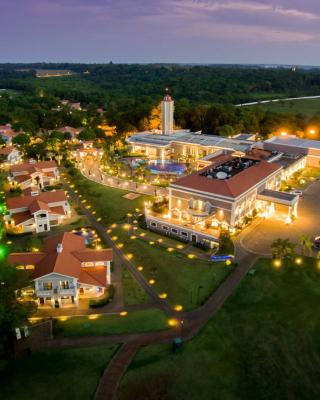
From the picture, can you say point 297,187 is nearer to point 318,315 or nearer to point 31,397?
point 318,315

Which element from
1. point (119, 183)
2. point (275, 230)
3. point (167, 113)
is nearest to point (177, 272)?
point (275, 230)

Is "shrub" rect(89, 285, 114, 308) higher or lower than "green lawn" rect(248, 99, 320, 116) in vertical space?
lower

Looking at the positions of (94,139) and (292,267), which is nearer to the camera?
(292,267)

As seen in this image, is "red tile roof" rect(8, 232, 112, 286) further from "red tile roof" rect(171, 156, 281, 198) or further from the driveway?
the driveway

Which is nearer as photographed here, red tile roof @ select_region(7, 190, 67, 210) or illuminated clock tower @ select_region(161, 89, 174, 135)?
red tile roof @ select_region(7, 190, 67, 210)

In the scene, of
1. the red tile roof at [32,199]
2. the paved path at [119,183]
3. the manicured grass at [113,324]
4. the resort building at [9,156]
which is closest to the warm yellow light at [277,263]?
the manicured grass at [113,324]

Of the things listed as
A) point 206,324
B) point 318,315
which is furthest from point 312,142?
point 206,324

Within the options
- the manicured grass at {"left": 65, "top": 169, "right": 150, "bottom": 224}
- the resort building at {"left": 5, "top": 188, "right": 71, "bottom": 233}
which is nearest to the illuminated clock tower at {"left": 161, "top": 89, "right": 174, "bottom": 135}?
the manicured grass at {"left": 65, "top": 169, "right": 150, "bottom": 224}
